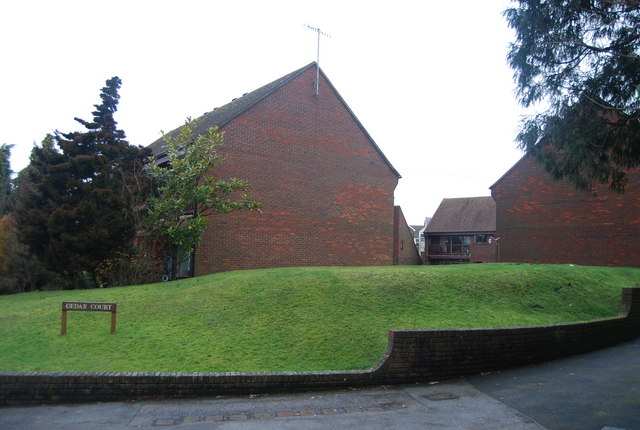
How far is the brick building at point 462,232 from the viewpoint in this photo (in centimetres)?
4872

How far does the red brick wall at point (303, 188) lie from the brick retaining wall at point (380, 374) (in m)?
11.2

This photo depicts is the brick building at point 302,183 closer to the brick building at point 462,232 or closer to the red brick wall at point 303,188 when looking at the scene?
the red brick wall at point 303,188

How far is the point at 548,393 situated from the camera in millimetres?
7379

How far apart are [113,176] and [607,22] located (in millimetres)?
A: 15023

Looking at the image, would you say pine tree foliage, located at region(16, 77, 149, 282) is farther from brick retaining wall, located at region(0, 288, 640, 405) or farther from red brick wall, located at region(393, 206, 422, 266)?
red brick wall, located at region(393, 206, 422, 266)

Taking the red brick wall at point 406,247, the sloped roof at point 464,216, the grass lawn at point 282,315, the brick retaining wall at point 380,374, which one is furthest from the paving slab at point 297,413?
the sloped roof at point 464,216

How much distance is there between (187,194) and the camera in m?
16.4

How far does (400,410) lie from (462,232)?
4598cm

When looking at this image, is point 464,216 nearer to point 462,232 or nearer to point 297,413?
point 462,232

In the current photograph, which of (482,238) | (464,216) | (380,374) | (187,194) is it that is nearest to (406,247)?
(464,216)

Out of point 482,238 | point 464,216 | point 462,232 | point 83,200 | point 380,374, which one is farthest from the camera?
point 464,216

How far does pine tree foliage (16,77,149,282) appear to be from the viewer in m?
15.9

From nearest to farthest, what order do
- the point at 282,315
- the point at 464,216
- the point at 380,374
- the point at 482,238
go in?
the point at 380,374, the point at 282,315, the point at 482,238, the point at 464,216

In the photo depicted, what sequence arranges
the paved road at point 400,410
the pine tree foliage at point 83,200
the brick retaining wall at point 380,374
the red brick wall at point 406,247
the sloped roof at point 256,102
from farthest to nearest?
the red brick wall at point 406,247 → the sloped roof at point 256,102 → the pine tree foliage at point 83,200 → the brick retaining wall at point 380,374 → the paved road at point 400,410
